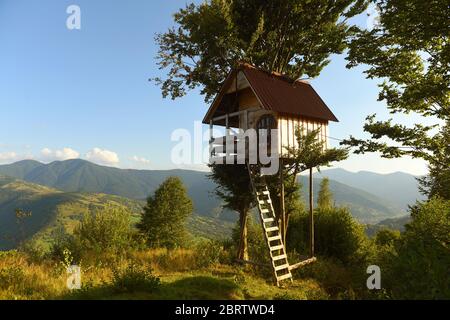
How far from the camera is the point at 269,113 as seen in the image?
50.0 feet

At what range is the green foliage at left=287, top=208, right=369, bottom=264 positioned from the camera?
22141 mm

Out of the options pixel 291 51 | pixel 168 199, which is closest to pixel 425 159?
pixel 291 51

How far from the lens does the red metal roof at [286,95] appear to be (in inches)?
595

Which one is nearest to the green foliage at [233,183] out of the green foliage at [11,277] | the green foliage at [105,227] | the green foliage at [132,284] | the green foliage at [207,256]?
the green foliage at [207,256]

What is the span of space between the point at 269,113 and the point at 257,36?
5802 millimetres

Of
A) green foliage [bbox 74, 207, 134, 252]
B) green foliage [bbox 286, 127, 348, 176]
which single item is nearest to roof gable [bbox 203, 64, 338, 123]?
green foliage [bbox 286, 127, 348, 176]

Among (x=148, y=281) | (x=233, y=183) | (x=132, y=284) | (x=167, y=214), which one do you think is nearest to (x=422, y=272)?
(x=148, y=281)

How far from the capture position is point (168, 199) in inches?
1987

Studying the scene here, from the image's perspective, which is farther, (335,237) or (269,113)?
(335,237)

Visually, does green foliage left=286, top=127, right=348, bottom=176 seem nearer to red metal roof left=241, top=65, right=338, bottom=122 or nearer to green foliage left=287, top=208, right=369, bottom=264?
red metal roof left=241, top=65, right=338, bottom=122

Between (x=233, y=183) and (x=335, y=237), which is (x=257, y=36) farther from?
(x=335, y=237)

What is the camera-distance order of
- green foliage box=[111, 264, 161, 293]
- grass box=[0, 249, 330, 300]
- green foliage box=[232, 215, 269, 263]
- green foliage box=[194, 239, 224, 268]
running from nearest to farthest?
grass box=[0, 249, 330, 300]
green foliage box=[111, 264, 161, 293]
green foliage box=[194, 239, 224, 268]
green foliage box=[232, 215, 269, 263]
